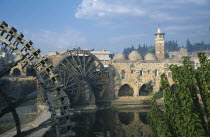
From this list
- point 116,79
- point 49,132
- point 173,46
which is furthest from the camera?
point 173,46

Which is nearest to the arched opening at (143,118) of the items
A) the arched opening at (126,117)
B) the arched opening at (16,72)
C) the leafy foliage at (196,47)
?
the arched opening at (126,117)

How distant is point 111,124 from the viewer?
2086 centimetres

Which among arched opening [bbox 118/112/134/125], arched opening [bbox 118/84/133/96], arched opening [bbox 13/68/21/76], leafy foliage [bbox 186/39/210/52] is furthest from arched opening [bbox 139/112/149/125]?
leafy foliage [bbox 186/39/210/52]

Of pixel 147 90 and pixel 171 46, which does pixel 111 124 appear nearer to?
pixel 147 90

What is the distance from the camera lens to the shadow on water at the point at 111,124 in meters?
18.4

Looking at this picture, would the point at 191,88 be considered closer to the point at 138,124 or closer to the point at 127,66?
the point at 138,124

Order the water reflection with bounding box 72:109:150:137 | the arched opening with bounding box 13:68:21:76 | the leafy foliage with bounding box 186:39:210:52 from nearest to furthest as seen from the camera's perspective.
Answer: the water reflection with bounding box 72:109:150:137 → the arched opening with bounding box 13:68:21:76 → the leafy foliage with bounding box 186:39:210:52

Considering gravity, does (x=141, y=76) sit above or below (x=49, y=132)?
above

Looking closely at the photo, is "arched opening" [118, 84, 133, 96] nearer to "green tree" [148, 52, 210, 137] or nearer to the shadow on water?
the shadow on water

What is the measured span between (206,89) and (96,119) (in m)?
15.5

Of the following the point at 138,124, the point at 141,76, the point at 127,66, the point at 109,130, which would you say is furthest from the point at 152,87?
the point at 109,130

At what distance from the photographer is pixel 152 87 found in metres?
31.8

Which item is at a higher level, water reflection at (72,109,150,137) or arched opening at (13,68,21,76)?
arched opening at (13,68,21,76)

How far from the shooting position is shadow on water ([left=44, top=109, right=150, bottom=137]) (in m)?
18.4
